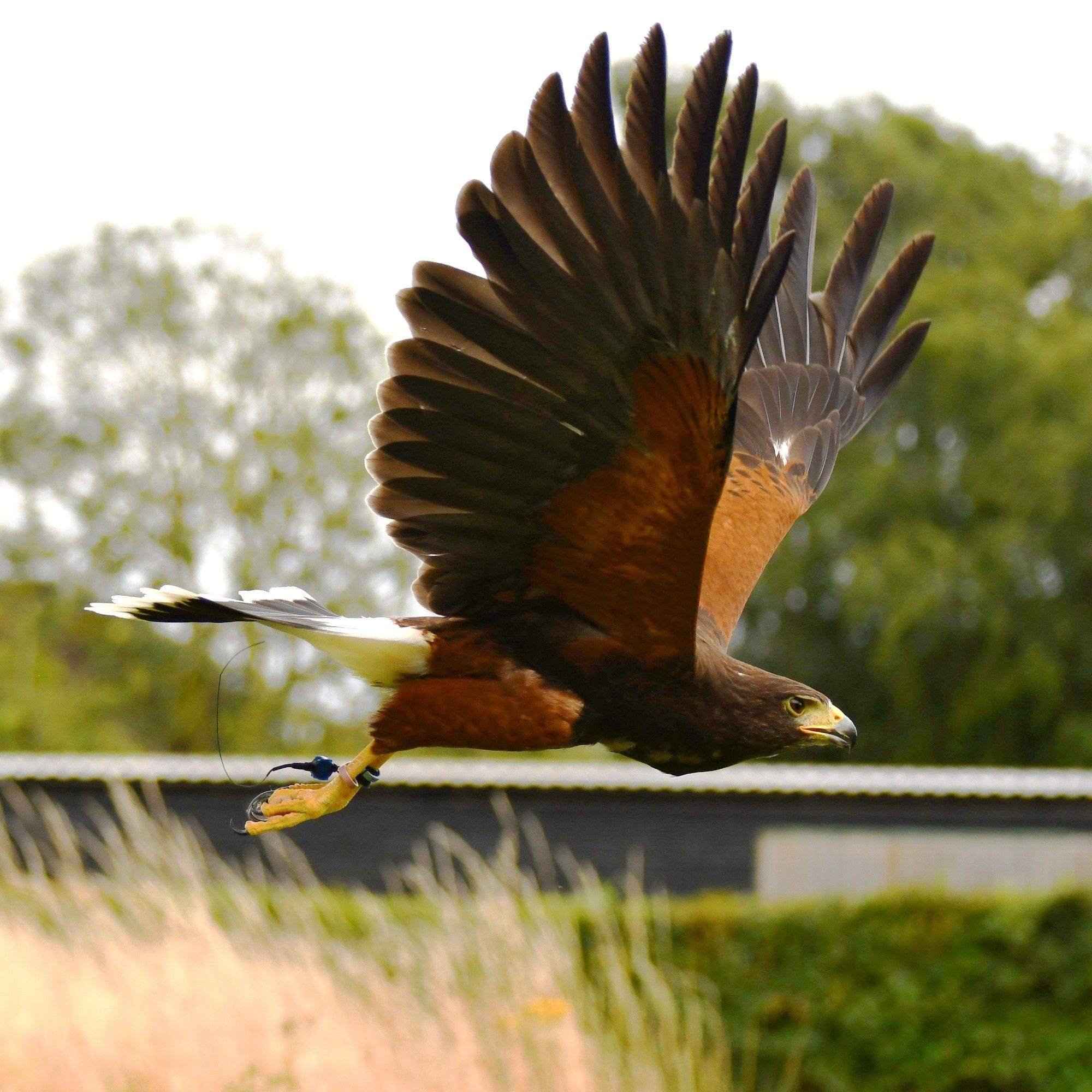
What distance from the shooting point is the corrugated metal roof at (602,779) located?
34.9ft

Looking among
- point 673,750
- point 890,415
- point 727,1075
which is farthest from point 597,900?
point 890,415

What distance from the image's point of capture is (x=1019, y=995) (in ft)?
28.3

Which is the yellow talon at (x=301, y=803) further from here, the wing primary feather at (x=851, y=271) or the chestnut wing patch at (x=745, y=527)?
the wing primary feather at (x=851, y=271)

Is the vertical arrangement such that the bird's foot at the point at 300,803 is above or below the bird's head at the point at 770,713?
below

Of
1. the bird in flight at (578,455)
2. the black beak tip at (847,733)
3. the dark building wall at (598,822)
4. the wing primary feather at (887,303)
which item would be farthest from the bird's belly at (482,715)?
the dark building wall at (598,822)

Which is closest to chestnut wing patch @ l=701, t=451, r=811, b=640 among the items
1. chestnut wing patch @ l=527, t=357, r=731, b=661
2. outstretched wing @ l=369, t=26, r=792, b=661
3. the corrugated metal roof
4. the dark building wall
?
chestnut wing patch @ l=527, t=357, r=731, b=661

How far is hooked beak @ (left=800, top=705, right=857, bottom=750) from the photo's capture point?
3465 mm

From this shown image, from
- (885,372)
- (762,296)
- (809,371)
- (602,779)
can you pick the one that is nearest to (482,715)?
(762,296)

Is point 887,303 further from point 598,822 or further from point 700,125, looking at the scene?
point 598,822

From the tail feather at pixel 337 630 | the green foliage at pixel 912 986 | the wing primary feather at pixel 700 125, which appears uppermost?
the wing primary feather at pixel 700 125

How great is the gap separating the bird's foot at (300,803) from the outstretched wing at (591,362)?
440 millimetres

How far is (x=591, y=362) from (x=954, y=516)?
21.2 metres

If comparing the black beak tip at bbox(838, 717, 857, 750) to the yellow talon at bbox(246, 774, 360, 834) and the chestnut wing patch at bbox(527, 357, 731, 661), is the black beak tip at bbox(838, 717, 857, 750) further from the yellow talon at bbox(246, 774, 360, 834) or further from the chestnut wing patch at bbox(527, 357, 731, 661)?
the yellow talon at bbox(246, 774, 360, 834)

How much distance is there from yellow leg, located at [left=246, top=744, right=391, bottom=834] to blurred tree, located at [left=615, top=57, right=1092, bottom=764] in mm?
19155
